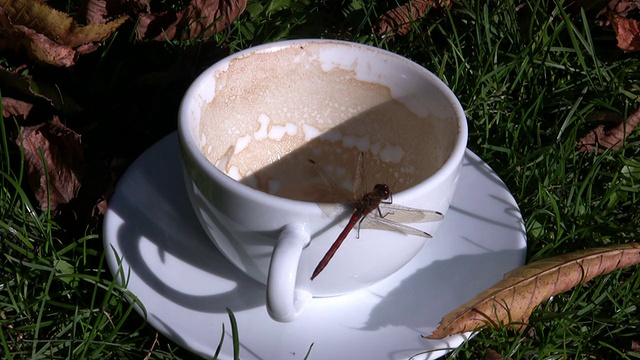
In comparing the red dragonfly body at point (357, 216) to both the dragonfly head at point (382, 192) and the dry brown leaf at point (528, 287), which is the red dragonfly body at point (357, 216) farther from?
the dry brown leaf at point (528, 287)

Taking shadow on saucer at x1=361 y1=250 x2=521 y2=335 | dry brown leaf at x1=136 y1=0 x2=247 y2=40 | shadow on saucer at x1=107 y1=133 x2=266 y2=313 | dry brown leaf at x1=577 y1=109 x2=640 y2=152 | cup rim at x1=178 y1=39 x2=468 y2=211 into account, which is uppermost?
cup rim at x1=178 y1=39 x2=468 y2=211

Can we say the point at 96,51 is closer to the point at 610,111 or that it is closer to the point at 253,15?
the point at 253,15

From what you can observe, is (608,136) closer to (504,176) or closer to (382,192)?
(504,176)

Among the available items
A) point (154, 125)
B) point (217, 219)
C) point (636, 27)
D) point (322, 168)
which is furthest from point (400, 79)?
point (636, 27)

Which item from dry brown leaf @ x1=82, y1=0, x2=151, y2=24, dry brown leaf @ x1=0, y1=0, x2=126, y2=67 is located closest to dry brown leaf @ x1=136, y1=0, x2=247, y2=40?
dry brown leaf @ x1=82, y1=0, x2=151, y2=24

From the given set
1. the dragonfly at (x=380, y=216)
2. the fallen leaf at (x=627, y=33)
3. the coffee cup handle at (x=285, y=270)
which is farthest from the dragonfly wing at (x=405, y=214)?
the fallen leaf at (x=627, y=33)

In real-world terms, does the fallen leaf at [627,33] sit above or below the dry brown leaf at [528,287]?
above

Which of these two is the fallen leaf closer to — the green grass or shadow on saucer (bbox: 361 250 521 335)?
the green grass
